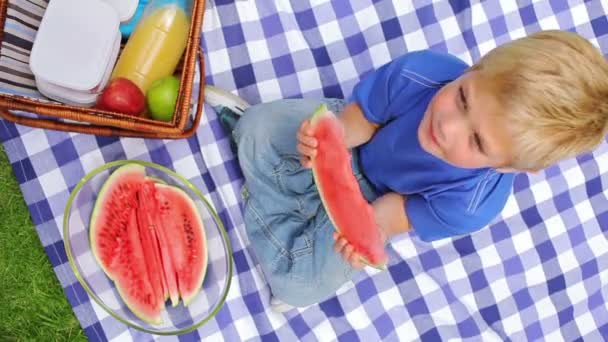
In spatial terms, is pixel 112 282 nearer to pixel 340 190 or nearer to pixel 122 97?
pixel 122 97

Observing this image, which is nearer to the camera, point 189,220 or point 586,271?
point 189,220

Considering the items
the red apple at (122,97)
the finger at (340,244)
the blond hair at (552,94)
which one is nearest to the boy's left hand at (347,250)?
the finger at (340,244)

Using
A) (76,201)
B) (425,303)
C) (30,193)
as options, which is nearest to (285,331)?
(425,303)

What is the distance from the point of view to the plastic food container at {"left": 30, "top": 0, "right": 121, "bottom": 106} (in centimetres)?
123

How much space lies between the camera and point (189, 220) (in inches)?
51.1

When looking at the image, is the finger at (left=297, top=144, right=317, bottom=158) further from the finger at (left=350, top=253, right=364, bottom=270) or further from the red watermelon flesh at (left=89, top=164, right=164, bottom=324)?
the red watermelon flesh at (left=89, top=164, right=164, bottom=324)

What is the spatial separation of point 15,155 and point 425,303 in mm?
1065

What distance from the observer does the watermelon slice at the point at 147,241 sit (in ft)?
4.05

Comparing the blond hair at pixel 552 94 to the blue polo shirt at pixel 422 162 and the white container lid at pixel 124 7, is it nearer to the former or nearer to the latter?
A: the blue polo shirt at pixel 422 162

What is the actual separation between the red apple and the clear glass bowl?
4.8 inches

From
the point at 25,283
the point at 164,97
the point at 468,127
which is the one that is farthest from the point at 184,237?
the point at 468,127

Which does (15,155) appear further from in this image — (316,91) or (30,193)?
(316,91)

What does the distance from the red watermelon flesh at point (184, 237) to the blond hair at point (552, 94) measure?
2.25 ft

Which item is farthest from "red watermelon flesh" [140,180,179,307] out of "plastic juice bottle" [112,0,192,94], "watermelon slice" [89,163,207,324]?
"plastic juice bottle" [112,0,192,94]
